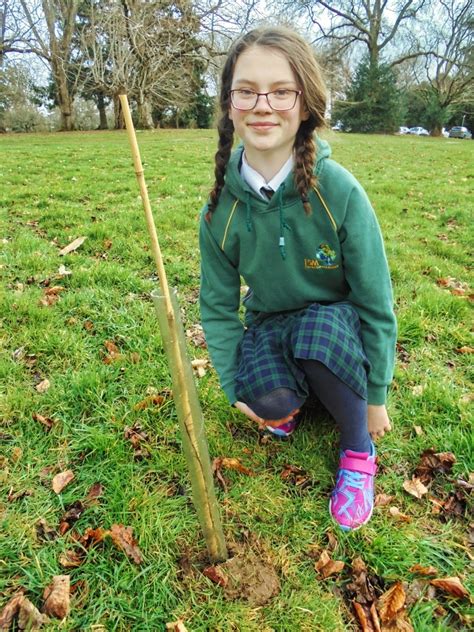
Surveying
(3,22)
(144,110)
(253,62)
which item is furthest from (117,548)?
(3,22)

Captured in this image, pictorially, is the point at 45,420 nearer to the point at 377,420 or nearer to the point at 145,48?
the point at 377,420

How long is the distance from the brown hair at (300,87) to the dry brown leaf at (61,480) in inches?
53.0

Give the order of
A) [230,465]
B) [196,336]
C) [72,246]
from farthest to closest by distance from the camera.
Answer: [72,246]
[196,336]
[230,465]

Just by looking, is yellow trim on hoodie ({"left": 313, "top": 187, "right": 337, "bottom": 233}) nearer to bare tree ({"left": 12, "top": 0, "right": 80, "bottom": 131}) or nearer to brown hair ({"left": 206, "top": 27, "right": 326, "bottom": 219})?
brown hair ({"left": 206, "top": 27, "right": 326, "bottom": 219})

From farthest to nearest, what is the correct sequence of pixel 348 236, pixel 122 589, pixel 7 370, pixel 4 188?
pixel 4 188, pixel 7 370, pixel 348 236, pixel 122 589

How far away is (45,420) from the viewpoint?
210 cm

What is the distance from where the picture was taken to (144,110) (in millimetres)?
23000

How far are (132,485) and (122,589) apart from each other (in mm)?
393

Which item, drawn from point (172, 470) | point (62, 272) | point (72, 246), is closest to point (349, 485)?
point (172, 470)

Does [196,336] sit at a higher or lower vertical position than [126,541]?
higher

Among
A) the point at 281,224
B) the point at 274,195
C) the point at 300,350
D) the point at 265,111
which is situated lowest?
the point at 300,350

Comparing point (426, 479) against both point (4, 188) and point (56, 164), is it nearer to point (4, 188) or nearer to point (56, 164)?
point (4, 188)

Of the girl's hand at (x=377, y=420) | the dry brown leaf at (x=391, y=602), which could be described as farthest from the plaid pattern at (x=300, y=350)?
the dry brown leaf at (x=391, y=602)

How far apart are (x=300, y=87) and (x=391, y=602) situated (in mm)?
1744
